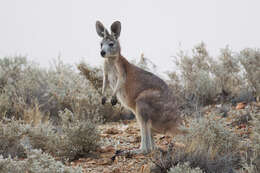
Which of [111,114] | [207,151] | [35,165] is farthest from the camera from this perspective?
[111,114]

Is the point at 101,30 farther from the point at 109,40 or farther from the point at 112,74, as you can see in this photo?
the point at 112,74

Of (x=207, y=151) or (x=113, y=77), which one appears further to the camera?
(x=113, y=77)

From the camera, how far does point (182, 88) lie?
9430 millimetres

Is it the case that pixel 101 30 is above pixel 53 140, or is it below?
above

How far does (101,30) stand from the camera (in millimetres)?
5906

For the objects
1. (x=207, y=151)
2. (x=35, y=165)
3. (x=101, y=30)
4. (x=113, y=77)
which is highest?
(x=101, y=30)

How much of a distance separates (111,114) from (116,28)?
3.30 metres

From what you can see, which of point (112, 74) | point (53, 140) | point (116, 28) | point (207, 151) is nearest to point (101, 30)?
point (116, 28)

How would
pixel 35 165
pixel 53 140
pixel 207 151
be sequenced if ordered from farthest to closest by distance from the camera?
pixel 53 140
pixel 207 151
pixel 35 165

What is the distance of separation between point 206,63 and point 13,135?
22.1ft

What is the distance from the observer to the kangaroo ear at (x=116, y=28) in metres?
5.80

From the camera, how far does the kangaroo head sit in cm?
563

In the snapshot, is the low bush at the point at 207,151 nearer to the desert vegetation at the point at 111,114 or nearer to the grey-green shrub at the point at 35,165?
the desert vegetation at the point at 111,114

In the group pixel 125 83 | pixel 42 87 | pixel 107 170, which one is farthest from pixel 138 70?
pixel 42 87
